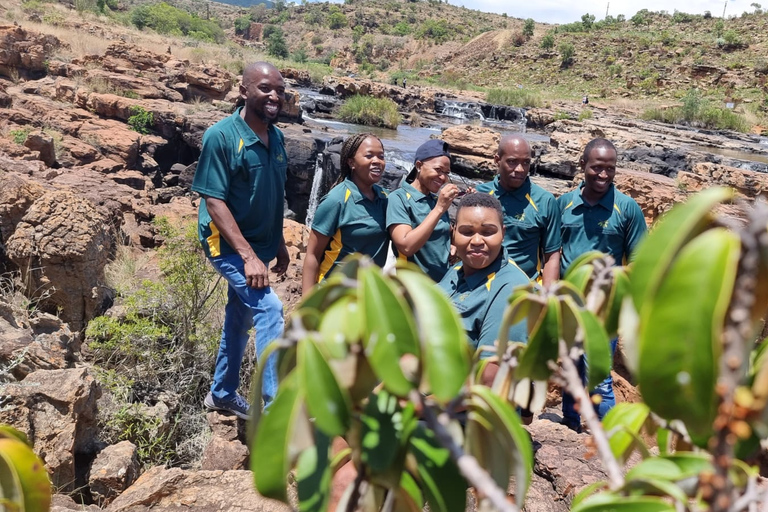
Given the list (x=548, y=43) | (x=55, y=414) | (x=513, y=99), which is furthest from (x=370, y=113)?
(x=548, y=43)

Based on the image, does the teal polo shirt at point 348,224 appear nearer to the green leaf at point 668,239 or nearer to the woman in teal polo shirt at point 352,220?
the woman in teal polo shirt at point 352,220

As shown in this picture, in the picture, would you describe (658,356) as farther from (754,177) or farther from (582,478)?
(754,177)

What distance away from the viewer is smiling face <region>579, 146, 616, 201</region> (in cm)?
333

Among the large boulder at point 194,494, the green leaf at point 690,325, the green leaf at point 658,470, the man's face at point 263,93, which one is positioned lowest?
the large boulder at point 194,494

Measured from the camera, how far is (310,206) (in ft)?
37.5

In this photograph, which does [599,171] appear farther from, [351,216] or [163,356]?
[163,356]

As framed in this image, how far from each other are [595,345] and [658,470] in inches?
6.7

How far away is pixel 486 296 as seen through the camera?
82.1 inches

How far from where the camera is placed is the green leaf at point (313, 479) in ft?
2.45

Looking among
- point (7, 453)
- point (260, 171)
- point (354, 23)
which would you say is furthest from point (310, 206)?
point (354, 23)

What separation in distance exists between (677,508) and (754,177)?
679cm

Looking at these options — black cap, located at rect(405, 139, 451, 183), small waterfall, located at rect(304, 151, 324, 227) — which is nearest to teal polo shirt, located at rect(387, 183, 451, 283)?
black cap, located at rect(405, 139, 451, 183)

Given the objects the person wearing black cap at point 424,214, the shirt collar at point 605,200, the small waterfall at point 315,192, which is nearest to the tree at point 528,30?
the small waterfall at point 315,192

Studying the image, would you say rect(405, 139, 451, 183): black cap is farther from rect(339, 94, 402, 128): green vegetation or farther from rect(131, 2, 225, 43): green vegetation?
rect(131, 2, 225, 43): green vegetation
